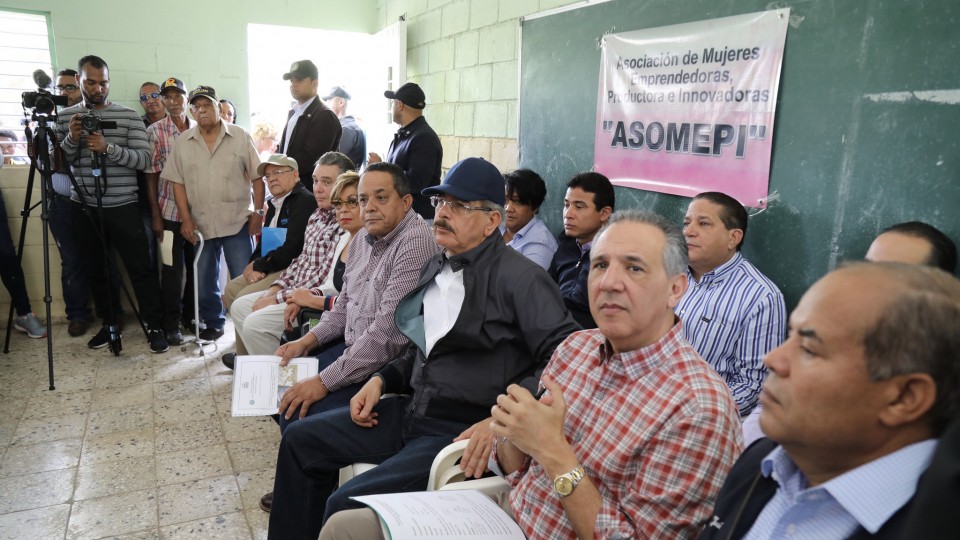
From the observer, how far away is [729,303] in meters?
1.93

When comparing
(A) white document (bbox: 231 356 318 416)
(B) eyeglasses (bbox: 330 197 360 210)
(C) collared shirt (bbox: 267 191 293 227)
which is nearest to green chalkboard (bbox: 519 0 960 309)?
(B) eyeglasses (bbox: 330 197 360 210)

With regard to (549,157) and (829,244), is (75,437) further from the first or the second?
(829,244)

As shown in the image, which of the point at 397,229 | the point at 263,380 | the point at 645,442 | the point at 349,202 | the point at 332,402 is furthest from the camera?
the point at 349,202

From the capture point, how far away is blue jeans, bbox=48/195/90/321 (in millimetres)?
3908

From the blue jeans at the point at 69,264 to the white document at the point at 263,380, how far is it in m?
2.46

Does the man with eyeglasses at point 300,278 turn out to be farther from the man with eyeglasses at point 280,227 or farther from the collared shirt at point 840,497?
the collared shirt at point 840,497

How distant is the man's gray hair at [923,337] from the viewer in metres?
0.66

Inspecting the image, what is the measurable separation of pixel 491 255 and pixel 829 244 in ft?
3.51

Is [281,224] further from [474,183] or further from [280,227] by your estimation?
[474,183]

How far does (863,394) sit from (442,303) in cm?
123

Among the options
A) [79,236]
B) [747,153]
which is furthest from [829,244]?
[79,236]

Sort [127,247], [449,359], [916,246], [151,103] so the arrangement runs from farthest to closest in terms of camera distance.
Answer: [151,103] < [127,247] < [449,359] < [916,246]

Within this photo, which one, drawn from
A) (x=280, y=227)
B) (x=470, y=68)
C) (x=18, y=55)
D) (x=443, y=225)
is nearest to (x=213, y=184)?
(x=280, y=227)

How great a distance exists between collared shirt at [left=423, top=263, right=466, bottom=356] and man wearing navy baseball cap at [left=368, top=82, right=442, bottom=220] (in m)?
1.89
